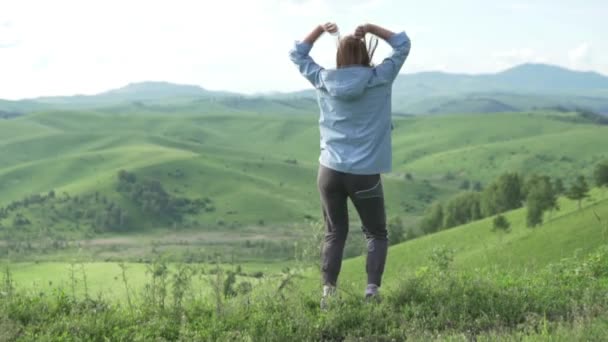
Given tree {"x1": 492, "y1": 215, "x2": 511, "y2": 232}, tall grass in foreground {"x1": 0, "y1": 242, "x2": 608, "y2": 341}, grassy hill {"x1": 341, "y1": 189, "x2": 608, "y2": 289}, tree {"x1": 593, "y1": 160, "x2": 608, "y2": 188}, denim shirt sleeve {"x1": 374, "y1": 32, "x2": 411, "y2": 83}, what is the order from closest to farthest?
tall grass in foreground {"x1": 0, "y1": 242, "x2": 608, "y2": 341} → denim shirt sleeve {"x1": 374, "y1": 32, "x2": 411, "y2": 83} → grassy hill {"x1": 341, "y1": 189, "x2": 608, "y2": 289} → tree {"x1": 593, "y1": 160, "x2": 608, "y2": 188} → tree {"x1": 492, "y1": 215, "x2": 511, "y2": 232}

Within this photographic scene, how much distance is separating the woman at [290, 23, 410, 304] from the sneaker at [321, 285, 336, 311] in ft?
0.04

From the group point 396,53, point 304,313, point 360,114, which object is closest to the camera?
point 304,313

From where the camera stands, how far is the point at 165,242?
606ft

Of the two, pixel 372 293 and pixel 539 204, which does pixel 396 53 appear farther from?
pixel 539 204

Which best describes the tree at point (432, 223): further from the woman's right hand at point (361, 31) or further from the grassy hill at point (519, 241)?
the woman's right hand at point (361, 31)

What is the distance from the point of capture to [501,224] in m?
74.6

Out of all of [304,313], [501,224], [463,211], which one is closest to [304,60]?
[304,313]

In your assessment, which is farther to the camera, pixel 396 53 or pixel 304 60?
pixel 304 60

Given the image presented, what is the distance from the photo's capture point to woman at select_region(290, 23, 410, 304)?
7695mm

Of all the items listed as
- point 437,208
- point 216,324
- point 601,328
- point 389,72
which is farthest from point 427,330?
point 437,208

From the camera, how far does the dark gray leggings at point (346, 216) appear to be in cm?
776

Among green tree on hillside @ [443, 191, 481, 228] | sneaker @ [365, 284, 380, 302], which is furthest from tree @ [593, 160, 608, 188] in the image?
sneaker @ [365, 284, 380, 302]

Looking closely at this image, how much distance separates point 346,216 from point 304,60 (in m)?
2.05

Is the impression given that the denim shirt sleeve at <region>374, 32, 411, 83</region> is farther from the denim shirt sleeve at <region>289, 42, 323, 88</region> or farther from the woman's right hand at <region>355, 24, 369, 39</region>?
the denim shirt sleeve at <region>289, 42, 323, 88</region>
